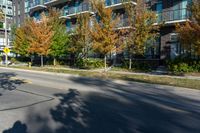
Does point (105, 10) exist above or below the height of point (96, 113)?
above

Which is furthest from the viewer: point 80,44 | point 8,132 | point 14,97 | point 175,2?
point 80,44

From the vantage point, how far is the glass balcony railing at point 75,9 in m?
38.2

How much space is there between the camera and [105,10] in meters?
24.2

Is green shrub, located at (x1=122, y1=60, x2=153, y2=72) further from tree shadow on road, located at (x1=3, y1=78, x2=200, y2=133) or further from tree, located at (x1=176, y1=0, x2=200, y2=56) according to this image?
tree shadow on road, located at (x1=3, y1=78, x2=200, y2=133)

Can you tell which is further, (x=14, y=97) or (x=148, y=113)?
(x=14, y=97)

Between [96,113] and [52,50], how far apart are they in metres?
25.2

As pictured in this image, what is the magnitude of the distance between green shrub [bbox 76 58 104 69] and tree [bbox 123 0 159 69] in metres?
6.41

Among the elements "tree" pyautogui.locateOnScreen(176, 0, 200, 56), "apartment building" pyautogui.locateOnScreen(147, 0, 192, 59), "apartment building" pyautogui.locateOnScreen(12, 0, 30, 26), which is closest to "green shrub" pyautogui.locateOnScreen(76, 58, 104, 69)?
"apartment building" pyautogui.locateOnScreen(147, 0, 192, 59)

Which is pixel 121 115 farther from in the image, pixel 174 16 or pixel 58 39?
pixel 58 39

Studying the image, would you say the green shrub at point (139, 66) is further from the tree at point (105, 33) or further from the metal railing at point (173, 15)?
the metal railing at point (173, 15)

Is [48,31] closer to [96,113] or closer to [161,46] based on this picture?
[161,46]

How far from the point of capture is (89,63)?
1256 inches

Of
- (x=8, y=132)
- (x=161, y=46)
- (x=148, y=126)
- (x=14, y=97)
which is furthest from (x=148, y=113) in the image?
(x=161, y=46)

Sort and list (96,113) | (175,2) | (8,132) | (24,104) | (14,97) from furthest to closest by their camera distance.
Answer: (175,2) < (14,97) < (24,104) < (96,113) < (8,132)
